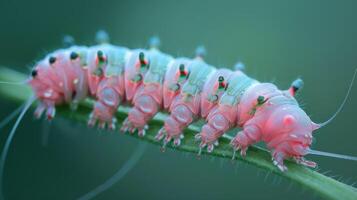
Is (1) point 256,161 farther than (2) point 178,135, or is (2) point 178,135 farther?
(2) point 178,135

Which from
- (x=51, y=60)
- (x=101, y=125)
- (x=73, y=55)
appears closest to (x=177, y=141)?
(x=101, y=125)

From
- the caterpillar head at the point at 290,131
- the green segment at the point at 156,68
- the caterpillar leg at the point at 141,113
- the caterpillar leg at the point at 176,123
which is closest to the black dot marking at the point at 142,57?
the green segment at the point at 156,68

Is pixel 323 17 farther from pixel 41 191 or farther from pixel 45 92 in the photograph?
pixel 41 191

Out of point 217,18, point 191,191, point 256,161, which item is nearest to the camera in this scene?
point 256,161

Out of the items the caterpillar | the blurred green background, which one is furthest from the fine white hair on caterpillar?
the blurred green background

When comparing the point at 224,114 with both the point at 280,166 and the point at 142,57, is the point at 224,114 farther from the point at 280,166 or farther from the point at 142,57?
the point at 142,57

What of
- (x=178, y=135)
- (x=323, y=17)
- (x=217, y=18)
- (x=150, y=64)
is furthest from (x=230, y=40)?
(x=178, y=135)
